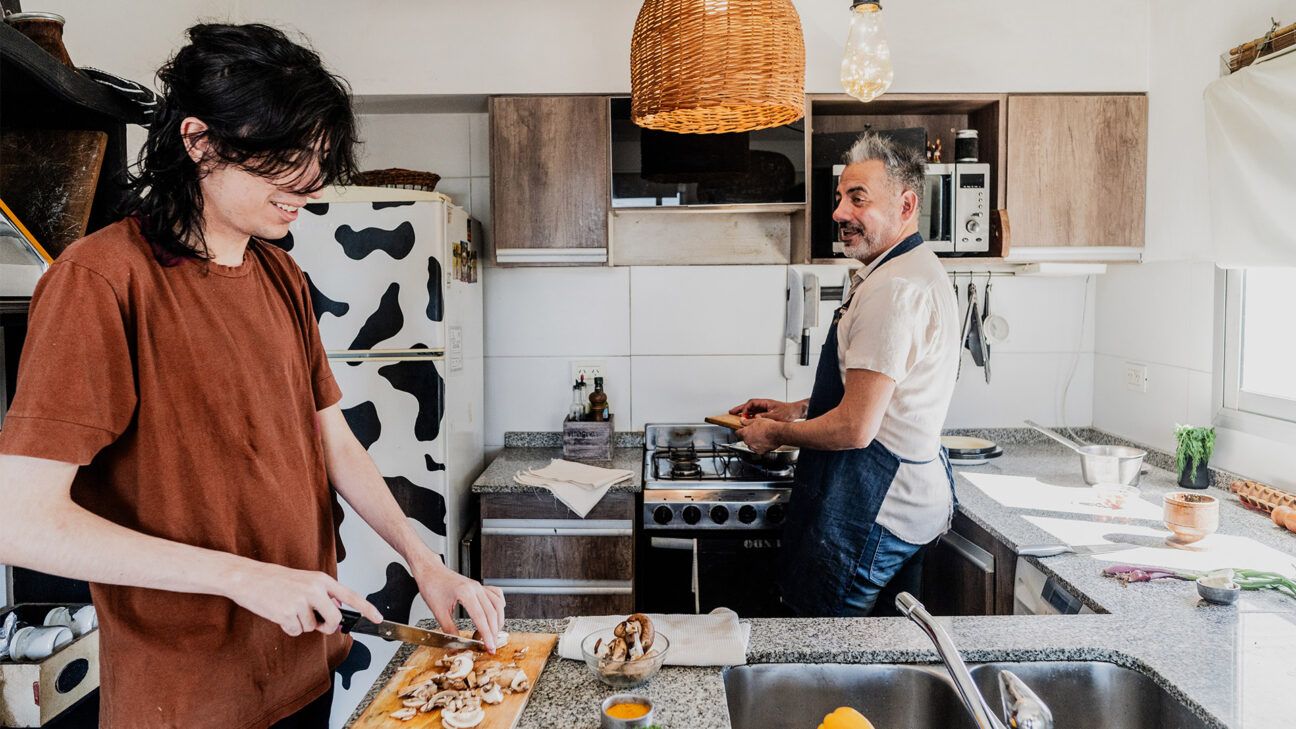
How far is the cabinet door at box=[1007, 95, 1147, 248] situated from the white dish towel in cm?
162

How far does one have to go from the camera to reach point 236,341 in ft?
3.78

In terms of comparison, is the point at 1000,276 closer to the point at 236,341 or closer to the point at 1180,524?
the point at 1180,524

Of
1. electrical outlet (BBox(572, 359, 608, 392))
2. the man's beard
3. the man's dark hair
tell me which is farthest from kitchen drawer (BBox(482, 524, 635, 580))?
the man's dark hair

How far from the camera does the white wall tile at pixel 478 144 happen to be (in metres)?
3.19

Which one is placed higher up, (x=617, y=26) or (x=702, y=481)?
(x=617, y=26)

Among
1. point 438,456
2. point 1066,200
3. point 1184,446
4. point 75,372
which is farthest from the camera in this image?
point 1066,200

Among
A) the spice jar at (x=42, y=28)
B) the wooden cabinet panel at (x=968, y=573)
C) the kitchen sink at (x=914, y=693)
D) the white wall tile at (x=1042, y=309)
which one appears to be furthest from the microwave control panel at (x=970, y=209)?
the spice jar at (x=42, y=28)

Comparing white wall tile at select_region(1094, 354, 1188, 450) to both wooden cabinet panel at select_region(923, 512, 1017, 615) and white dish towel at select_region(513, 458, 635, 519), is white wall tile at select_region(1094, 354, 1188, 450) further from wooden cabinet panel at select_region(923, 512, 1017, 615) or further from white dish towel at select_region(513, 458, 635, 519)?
white dish towel at select_region(513, 458, 635, 519)

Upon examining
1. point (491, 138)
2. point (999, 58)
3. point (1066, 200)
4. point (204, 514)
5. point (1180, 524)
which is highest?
point (999, 58)

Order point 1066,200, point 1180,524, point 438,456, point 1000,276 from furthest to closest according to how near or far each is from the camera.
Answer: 1. point 1000,276
2. point 1066,200
3. point 438,456
4. point 1180,524

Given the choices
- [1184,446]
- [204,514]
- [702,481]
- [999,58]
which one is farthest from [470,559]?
[999,58]

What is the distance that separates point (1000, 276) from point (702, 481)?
1.48 metres

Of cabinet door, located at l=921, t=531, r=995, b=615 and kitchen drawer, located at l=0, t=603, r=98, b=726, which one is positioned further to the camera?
cabinet door, located at l=921, t=531, r=995, b=615

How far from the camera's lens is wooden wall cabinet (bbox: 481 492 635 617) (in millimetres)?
2695
